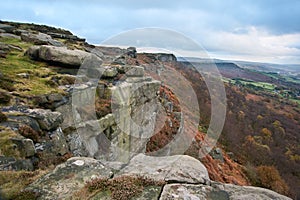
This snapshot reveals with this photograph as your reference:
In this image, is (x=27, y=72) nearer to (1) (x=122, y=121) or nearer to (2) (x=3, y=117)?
(2) (x=3, y=117)

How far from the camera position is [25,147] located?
8.16 m

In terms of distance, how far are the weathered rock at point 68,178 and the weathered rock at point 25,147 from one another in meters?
2.03

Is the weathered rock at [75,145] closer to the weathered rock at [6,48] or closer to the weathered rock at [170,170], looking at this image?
the weathered rock at [170,170]

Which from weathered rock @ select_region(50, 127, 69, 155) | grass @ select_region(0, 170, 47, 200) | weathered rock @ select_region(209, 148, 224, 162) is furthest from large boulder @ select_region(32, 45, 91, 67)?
weathered rock @ select_region(209, 148, 224, 162)

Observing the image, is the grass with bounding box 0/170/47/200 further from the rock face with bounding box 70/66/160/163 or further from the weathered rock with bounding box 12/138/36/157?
the rock face with bounding box 70/66/160/163

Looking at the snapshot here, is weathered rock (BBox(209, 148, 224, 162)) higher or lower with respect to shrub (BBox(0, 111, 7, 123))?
lower

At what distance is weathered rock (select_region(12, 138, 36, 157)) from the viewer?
803 cm

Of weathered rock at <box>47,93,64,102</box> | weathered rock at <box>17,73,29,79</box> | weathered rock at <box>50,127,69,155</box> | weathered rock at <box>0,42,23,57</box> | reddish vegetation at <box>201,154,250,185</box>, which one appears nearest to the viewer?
weathered rock at <box>50,127,69,155</box>

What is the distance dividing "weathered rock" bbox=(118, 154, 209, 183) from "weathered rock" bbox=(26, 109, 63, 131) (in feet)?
13.9

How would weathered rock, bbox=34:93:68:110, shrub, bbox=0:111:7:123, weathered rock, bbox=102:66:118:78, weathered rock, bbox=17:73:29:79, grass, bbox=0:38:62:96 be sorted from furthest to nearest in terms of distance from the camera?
weathered rock, bbox=102:66:118:78, weathered rock, bbox=17:73:29:79, grass, bbox=0:38:62:96, weathered rock, bbox=34:93:68:110, shrub, bbox=0:111:7:123

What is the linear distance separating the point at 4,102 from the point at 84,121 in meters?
3.74

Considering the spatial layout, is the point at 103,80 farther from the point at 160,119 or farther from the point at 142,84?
the point at 160,119

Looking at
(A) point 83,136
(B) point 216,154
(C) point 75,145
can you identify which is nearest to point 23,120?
(C) point 75,145

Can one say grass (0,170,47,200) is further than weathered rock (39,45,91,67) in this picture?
No
